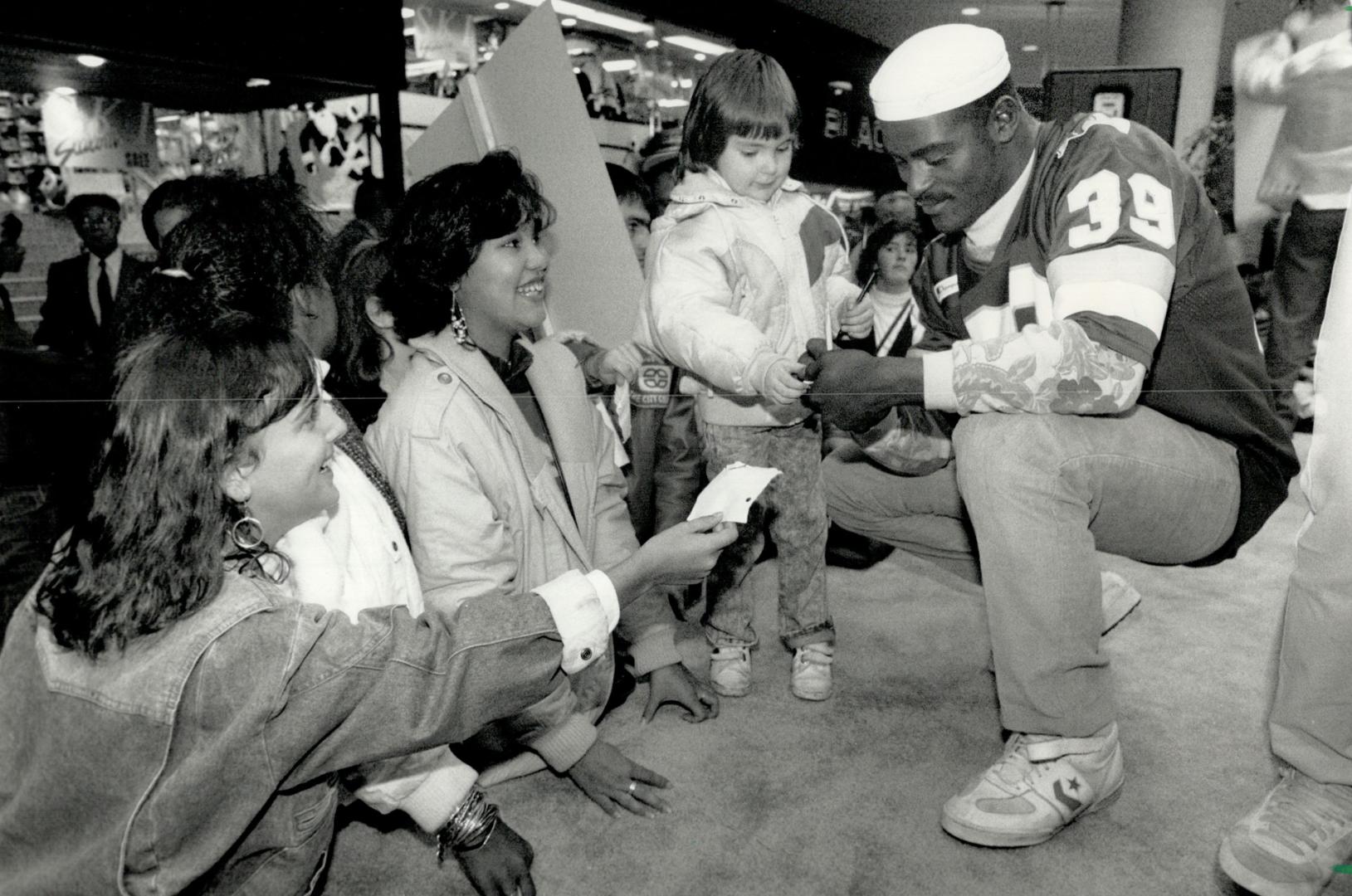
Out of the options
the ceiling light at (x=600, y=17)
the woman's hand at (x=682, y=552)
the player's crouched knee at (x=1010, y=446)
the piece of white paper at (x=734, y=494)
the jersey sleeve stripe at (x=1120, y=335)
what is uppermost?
the ceiling light at (x=600, y=17)

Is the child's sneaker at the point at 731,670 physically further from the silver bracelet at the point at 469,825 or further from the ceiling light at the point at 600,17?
the ceiling light at the point at 600,17

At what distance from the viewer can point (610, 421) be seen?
1.75 metres

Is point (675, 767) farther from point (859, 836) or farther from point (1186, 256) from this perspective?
point (1186, 256)

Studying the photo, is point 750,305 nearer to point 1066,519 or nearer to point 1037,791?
point 1066,519

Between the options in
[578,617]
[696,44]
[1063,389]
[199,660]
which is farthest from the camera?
[696,44]

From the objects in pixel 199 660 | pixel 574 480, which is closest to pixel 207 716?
pixel 199 660

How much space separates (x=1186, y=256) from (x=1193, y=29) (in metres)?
0.33

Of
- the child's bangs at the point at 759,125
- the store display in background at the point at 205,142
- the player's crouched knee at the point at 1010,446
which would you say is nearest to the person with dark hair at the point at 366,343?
the child's bangs at the point at 759,125

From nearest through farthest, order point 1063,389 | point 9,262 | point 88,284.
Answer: point 1063,389 < point 9,262 < point 88,284

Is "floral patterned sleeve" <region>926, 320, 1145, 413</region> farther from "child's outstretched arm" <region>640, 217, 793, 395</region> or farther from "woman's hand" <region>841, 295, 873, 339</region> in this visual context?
"woman's hand" <region>841, 295, 873, 339</region>

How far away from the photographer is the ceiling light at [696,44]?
2.02m

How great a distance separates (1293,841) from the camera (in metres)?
0.96

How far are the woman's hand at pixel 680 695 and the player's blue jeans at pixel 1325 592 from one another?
728mm

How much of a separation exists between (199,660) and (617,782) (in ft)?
1.99
